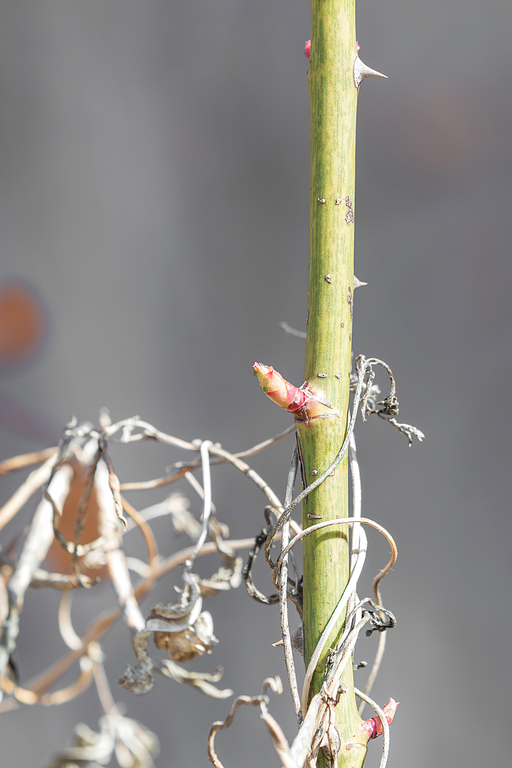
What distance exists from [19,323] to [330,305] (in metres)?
0.54

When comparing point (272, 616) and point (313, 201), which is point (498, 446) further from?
point (313, 201)

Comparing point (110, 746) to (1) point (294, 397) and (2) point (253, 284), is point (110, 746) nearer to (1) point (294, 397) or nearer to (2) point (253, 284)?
(1) point (294, 397)

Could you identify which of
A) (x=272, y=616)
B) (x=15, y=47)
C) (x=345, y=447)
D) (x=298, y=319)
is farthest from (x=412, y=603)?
(x=15, y=47)

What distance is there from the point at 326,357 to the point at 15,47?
0.60 metres

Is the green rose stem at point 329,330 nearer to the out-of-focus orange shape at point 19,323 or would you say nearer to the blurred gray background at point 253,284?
the blurred gray background at point 253,284

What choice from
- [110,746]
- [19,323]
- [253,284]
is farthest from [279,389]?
[19,323]

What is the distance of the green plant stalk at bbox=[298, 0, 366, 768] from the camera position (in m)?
0.16

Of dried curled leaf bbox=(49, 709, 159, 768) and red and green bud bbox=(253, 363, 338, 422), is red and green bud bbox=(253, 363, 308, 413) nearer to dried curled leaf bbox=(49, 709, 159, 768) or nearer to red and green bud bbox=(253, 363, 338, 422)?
red and green bud bbox=(253, 363, 338, 422)

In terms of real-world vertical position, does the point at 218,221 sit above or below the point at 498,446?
above

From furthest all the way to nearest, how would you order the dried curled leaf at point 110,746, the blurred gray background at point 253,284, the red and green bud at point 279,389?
the blurred gray background at point 253,284 < the dried curled leaf at point 110,746 < the red and green bud at point 279,389

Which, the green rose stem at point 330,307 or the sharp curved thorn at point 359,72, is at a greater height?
the sharp curved thorn at point 359,72

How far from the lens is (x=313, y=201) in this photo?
0.16m

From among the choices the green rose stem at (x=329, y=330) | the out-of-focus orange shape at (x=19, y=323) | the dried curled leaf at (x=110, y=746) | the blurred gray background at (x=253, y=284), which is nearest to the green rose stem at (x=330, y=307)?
the green rose stem at (x=329, y=330)

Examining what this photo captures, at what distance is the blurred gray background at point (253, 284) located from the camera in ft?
1.63
